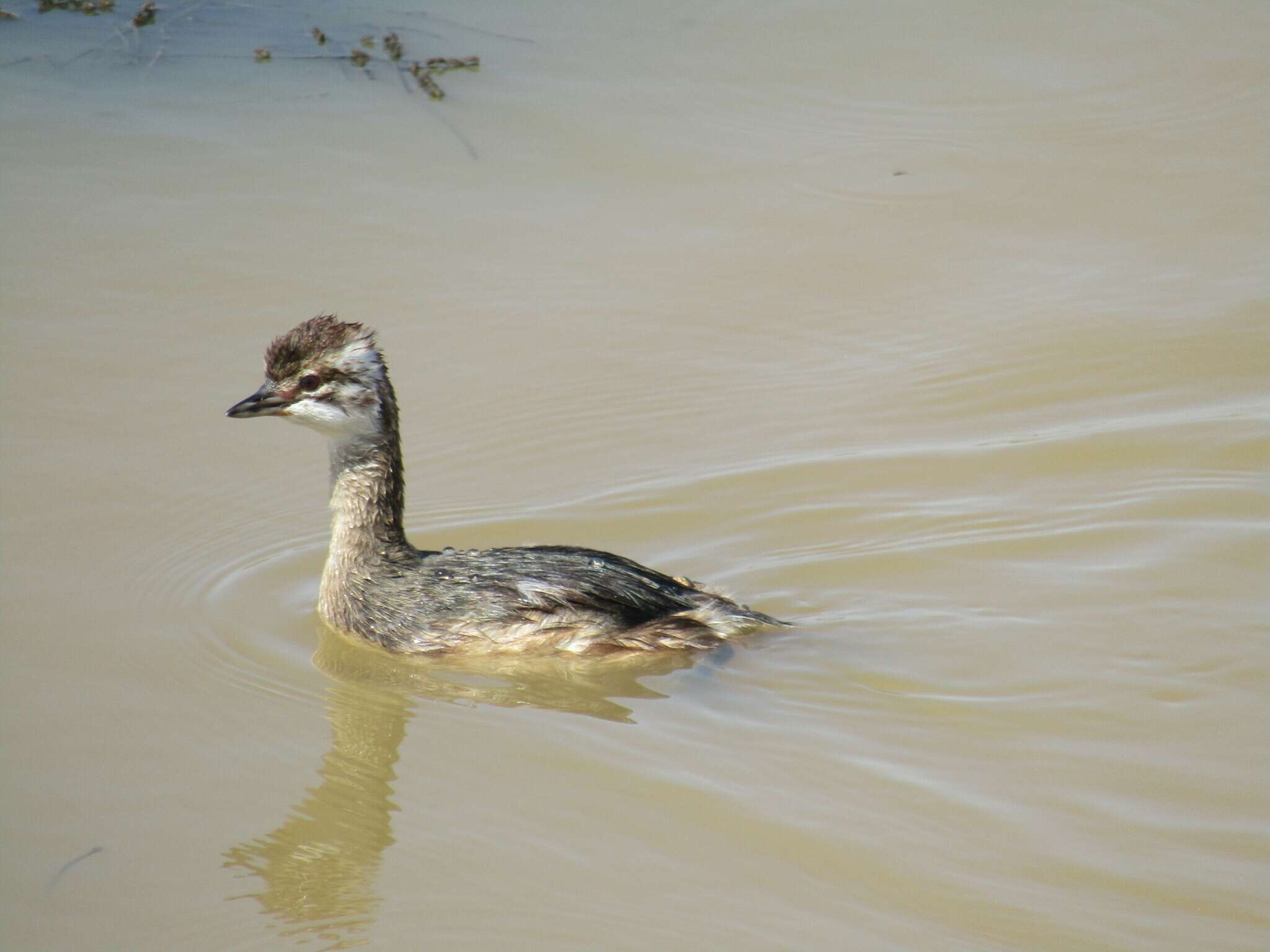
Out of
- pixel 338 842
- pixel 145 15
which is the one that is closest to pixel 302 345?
pixel 338 842

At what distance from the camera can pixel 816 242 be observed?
9.79 meters

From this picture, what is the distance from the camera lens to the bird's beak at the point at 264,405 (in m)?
6.37

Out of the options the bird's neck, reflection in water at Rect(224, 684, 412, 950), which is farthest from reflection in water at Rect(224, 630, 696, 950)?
the bird's neck

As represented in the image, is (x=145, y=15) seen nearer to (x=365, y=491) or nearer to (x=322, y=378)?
(x=322, y=378)

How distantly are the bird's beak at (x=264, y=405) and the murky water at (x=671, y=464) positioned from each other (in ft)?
2.84

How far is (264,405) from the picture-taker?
639cm

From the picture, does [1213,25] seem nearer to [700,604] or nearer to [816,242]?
[816,242]

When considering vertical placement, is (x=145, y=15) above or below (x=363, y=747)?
above

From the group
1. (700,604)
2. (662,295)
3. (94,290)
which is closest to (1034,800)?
(700,604)

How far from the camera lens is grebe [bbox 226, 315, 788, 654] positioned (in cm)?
627

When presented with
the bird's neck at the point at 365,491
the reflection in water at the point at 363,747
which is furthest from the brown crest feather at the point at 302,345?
the reflection in water at the point at 363,747

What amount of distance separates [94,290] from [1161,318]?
247 inches

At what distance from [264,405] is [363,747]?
166cm

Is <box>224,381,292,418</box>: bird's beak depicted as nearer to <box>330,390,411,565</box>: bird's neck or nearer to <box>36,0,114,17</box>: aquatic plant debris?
→ <box>330,390,411,565</box>: bird's neck
